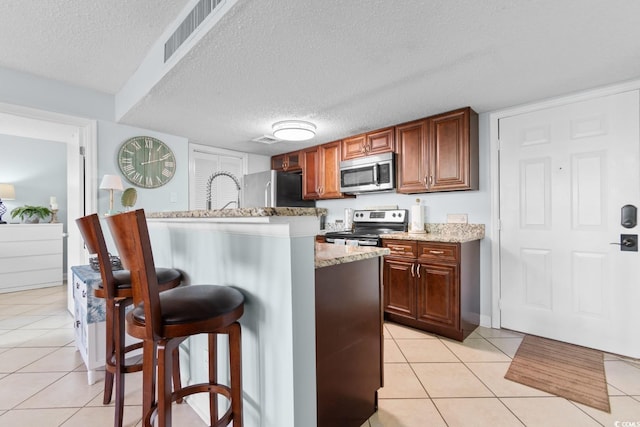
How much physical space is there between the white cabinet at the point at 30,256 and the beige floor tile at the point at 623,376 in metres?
6.50

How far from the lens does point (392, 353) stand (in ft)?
7.63

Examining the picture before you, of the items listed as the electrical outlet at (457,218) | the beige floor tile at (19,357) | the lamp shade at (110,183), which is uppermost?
the lamp shade at (110,183)

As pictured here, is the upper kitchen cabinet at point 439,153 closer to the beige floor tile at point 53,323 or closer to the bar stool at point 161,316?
the bar stool at point 161,316

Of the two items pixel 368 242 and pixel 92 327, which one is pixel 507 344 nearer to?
pixel 368 242

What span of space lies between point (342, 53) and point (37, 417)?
8.89 ft

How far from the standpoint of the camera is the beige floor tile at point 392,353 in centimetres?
221

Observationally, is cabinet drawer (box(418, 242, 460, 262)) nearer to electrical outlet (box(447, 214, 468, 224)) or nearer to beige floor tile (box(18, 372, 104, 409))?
electrical outlet (box(447, 214, 468, 224))

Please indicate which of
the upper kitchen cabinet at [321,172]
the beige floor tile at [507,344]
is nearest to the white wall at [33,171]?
the upper kitchen cabinet at [321,172]

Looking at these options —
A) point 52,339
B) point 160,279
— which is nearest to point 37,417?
point 160,279

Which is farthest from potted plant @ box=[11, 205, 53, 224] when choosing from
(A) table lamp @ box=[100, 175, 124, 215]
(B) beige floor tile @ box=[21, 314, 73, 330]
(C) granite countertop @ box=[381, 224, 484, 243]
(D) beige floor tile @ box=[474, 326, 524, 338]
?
(D) beige floor tile @ box=[474, 326, 524, 338]

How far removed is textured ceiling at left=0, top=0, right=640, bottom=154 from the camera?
1.50 m

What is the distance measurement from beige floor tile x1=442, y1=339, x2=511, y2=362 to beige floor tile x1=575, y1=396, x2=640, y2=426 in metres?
0.58

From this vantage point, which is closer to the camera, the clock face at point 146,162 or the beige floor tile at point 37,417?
the beige floor tile at point 37,417

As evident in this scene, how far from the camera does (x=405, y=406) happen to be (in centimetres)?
168
